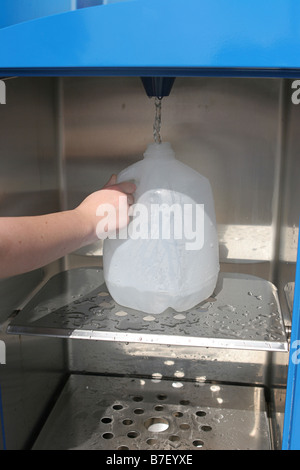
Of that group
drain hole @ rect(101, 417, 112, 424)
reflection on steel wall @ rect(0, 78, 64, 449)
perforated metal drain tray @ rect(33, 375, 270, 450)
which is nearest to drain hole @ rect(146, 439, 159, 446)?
perforated metal drain tray @ rect(33, 375, 270, 450)

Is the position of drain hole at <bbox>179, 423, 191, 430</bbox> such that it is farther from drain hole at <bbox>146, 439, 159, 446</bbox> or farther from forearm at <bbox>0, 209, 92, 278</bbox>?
forearm at <bbox>0, 209, 92, 278</bbox>

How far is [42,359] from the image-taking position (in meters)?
1.13

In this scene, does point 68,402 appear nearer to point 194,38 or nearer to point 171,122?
point 171,122

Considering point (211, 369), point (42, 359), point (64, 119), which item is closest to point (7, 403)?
point (42, 359)

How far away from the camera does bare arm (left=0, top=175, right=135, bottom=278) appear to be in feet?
2.30

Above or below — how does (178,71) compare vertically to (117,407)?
above

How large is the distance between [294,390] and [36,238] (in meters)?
0.43

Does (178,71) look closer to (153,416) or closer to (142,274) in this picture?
Answer: (142,274)

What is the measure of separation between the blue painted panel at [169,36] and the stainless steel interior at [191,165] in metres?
0.30

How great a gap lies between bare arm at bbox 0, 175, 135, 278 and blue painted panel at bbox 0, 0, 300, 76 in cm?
22

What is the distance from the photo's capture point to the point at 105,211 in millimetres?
838
